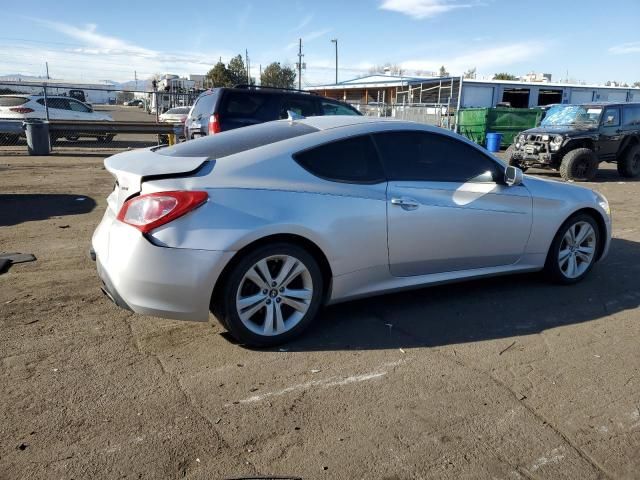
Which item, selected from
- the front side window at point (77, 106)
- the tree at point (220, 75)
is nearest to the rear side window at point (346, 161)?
the front side window at point (77, 106)

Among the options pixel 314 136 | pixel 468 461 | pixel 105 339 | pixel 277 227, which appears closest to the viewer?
pixel 468 461

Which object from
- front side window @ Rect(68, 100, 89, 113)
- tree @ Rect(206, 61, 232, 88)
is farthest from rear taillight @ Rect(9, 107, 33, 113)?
tree @ Rect(206, 61, 232, 88)

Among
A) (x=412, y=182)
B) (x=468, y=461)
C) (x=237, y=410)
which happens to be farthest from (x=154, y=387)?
(x=412, y=182)

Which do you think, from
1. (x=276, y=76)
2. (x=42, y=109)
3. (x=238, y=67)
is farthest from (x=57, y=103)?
(x=276, y=76)

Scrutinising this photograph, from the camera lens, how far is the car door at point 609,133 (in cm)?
1353

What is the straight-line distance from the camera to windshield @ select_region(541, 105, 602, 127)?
1377 cm

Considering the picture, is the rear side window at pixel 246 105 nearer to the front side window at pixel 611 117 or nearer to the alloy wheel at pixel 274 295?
the alloy wheel at pixel 274 295

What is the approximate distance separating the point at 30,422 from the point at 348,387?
5.71 feet

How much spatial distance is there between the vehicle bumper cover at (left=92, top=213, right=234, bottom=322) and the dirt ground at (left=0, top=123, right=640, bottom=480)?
1.19 ft

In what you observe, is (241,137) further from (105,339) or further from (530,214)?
(530,214)

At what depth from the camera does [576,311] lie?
4637 mm

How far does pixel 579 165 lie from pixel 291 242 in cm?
1155

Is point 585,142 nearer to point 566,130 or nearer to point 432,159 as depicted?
point 566,130

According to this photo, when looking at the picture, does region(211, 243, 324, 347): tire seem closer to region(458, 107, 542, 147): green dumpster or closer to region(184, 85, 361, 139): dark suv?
region(184, 85, 361, 139): dark suv
